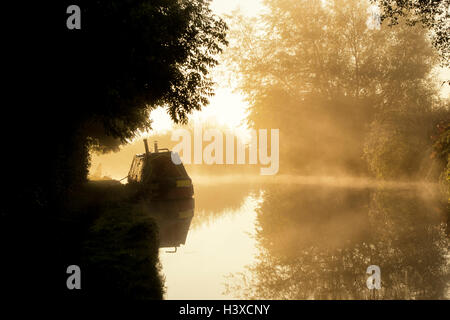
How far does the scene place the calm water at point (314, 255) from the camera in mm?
5707

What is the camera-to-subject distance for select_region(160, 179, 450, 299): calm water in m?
5.71

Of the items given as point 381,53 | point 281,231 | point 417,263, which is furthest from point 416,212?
point 381,53

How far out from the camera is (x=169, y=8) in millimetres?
11555

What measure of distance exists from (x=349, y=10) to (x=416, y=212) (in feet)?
79.0

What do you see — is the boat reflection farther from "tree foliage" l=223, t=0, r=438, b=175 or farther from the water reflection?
"tree foliage" l=223, t=0, r=438, b=175

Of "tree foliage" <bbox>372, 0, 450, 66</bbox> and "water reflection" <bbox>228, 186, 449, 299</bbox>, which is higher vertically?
"tree foliage" <bbox>372, 0, 450, 66</bbox>

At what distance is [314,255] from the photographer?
25.0 feet
